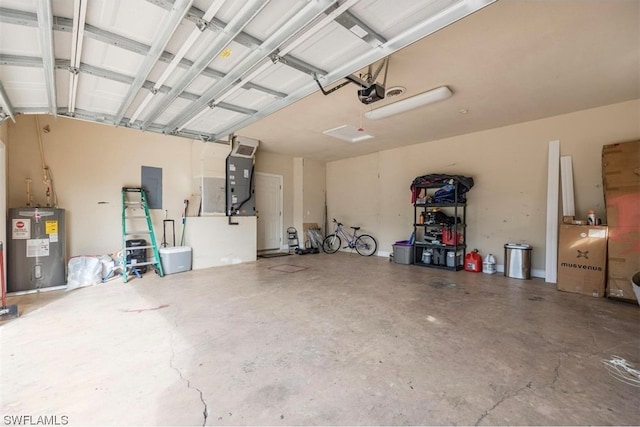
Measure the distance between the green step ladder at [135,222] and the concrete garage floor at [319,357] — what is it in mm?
916

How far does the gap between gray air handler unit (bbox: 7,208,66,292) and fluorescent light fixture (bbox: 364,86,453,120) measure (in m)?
4.99

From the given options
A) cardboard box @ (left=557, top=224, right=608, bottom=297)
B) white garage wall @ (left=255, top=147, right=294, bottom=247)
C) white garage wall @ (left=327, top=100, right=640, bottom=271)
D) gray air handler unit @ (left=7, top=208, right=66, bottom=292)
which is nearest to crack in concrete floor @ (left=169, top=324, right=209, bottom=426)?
gray air handler unit @ (left=7, top=208, right=66, bottom=292)

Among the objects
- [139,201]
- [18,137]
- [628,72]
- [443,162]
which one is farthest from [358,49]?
[18,137]

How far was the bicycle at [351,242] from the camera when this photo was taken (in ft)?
23.7

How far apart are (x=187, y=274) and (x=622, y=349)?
559cm

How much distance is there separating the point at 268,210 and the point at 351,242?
2.47m

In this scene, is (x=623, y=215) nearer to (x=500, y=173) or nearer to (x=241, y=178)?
(x=500, y=173)

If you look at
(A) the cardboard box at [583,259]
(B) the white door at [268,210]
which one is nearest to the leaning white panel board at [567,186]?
(A) the cardboard box at [583,259]

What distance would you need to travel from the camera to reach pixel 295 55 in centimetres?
237

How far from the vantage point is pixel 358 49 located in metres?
2.27

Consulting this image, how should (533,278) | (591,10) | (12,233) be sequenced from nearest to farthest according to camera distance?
(591,10), (12,233), (533,278)

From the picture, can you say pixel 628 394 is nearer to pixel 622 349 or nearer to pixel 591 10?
pixel 622 349

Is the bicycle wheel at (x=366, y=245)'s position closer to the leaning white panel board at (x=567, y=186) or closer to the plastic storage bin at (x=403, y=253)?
the plastic storage bin at (x=403, y=253)

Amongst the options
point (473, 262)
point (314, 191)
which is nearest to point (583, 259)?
point (473, 262)
